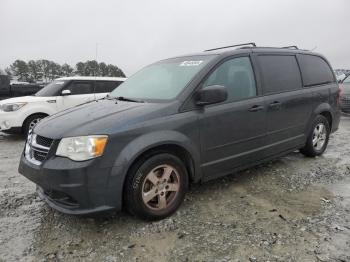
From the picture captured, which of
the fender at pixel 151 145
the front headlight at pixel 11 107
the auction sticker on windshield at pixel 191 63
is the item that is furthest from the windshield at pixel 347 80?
the front headlight at pixel 11 107

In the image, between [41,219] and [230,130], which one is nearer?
[41,219]

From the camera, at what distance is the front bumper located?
3.04 m

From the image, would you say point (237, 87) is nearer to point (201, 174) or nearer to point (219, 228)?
point (201, 174)

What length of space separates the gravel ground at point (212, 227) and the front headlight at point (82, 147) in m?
0.82

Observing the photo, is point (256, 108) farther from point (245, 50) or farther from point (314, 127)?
point (314, 127)

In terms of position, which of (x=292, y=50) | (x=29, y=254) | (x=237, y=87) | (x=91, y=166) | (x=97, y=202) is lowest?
(x=29, y=254)

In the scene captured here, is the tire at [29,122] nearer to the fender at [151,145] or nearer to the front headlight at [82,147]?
the front headlight at [82,147]

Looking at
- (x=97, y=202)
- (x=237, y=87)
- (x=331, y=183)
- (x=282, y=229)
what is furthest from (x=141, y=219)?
(x=331, y=183)

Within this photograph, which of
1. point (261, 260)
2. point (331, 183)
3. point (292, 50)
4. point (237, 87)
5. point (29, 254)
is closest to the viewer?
point (261, 260)

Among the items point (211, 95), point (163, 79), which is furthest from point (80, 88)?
point (211, 95)

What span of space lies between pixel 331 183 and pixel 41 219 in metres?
3.65

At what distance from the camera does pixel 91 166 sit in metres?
3.04

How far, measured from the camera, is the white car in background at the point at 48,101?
324 inches

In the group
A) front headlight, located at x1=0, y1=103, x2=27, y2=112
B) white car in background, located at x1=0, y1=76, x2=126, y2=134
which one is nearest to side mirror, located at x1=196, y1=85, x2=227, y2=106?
white car in background, located at x1=0, y1=76, x2=126, y2=134
